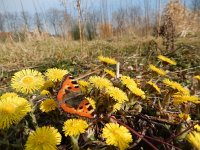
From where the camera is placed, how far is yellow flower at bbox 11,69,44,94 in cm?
119

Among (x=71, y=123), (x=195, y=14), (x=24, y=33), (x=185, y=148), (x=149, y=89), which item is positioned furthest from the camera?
(x=195, y=14)

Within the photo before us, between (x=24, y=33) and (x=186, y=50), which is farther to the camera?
(x=24, y=33)

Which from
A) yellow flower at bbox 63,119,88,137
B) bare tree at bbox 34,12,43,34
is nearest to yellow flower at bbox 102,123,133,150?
yellow flower at bbox 63,119,88,137

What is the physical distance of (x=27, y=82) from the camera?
121 cm

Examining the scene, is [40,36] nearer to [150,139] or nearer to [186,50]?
[186,50]

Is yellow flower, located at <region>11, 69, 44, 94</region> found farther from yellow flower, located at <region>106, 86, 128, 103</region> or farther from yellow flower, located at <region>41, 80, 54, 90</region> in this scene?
yellow flower, located at <region>106, 86, 128, 103</region>

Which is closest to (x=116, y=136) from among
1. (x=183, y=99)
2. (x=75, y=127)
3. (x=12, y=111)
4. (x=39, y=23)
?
(x=75, y=127)

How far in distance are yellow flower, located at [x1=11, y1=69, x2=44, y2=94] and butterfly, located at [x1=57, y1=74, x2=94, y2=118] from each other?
0.61 ft

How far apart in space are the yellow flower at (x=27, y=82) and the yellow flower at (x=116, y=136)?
0.36 m

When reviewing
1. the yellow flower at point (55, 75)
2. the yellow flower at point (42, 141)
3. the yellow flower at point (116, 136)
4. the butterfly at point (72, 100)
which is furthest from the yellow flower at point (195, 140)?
the yellow flower at point (55, 75)

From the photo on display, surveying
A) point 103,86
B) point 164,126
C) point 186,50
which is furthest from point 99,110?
point 186,50

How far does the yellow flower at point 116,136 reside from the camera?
101 centimetres

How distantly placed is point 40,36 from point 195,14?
20.2ft

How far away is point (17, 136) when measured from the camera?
1.30m
